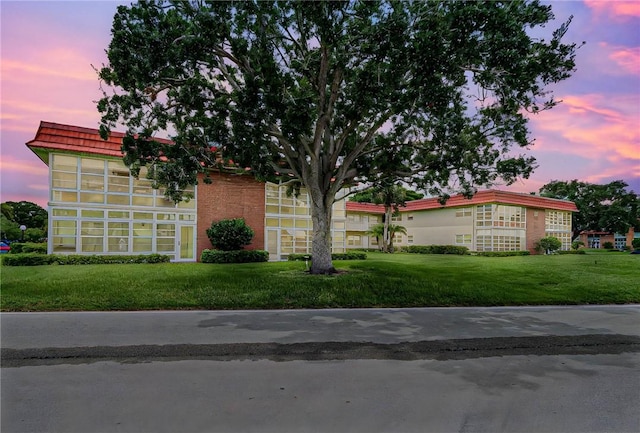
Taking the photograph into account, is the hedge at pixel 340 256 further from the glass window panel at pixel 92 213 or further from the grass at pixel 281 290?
the glass window panel at pixel 92 213

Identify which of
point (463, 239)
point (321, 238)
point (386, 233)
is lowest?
point (463, 239)

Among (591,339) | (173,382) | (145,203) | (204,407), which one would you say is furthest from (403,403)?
(145,203)

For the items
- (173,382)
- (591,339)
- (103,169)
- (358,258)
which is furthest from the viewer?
(358,258)

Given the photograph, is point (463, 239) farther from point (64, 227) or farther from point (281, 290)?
point (64, 227)

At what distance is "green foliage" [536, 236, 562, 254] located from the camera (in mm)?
36688

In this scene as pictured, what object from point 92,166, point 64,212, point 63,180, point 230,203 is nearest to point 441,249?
point 230,203

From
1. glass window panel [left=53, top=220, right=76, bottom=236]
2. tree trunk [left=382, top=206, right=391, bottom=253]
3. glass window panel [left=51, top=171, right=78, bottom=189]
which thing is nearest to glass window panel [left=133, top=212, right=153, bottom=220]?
glass window panel [left=53, top=220, right=76, bottom=236]

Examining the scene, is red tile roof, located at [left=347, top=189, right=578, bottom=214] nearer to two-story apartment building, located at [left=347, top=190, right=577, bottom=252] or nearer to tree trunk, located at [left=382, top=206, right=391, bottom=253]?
two-story apartment building, located at [left=347, top=190, right=577, bottom=252]

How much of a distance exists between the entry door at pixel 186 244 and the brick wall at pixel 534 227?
3271 centimetres

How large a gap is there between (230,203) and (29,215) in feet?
178

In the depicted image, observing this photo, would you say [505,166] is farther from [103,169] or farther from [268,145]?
[103,169]

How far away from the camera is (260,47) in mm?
11016

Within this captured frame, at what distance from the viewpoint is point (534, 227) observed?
38031 mm

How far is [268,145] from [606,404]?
12.3 m
